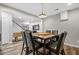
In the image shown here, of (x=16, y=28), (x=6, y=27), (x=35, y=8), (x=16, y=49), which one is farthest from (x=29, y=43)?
(x=35, y=8)

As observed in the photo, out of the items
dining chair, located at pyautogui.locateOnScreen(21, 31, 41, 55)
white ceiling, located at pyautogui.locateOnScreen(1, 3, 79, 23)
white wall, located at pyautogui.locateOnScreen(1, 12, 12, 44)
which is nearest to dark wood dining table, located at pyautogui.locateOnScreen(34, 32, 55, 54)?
dining chair, located at pyautogui.locateOnScreen(21, 31, 41, 55)

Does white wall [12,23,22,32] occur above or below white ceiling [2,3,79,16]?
below

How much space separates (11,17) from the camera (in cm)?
161

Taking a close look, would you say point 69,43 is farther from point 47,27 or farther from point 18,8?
point 18,8

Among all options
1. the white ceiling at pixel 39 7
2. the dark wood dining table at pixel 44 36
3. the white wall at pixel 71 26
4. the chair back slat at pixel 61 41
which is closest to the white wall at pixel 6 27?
the white ceiling at pixel 39 7

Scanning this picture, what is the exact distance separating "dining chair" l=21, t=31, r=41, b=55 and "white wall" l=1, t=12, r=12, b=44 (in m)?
0.27

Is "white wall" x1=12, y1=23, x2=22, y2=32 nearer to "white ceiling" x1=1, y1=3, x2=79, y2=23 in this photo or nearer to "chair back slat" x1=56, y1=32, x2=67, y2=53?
"white ceiling" x1=1, y1=3, x2=79, y2=23

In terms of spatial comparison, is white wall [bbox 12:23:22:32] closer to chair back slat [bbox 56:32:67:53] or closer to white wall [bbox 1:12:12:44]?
white wall [bbox 1:12:12:44]

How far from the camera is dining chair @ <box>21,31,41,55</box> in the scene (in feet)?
5.32

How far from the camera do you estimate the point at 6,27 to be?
158 centimetres

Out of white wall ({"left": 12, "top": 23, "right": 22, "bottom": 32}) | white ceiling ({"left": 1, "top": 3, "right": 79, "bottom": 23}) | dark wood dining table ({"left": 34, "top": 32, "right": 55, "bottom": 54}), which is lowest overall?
dark wood dining table ({"left": 34, "top": 32, "right": 55, "bottom": 54})

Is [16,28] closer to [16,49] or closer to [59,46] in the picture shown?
[16,49]

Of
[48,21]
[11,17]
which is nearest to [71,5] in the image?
[48,21]
